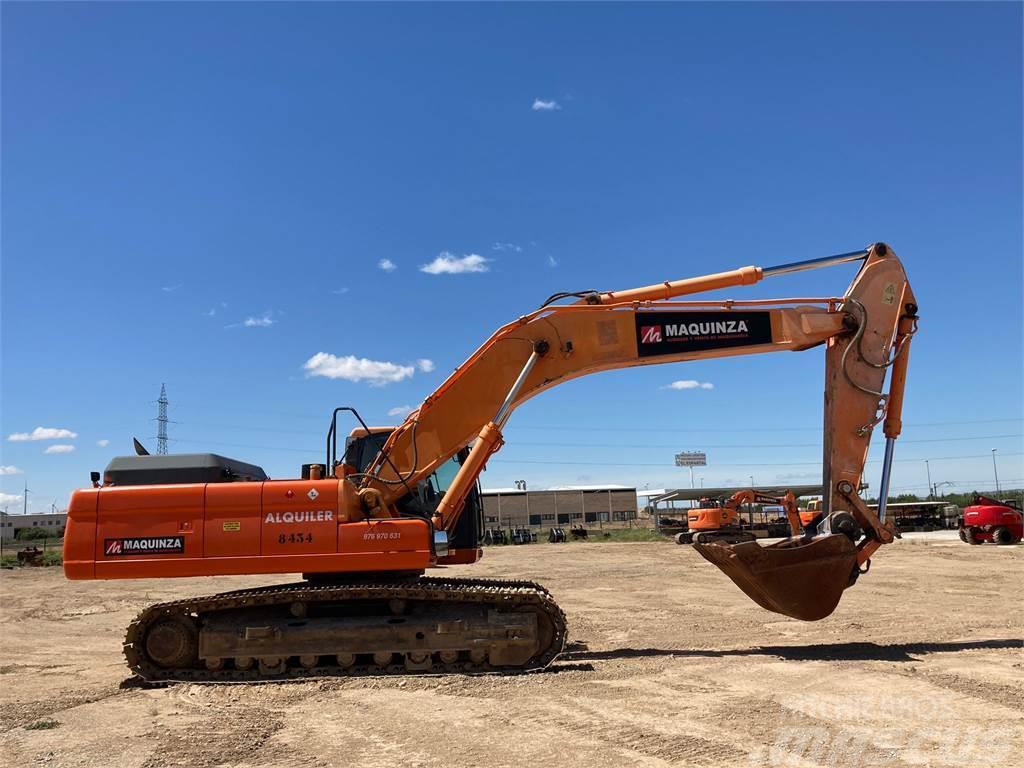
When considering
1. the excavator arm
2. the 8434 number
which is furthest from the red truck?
the 8434 number

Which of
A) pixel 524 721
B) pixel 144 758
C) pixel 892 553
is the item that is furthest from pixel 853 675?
pixel 892 553

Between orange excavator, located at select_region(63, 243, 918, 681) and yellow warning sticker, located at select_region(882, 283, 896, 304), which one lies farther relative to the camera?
yellow warning sticker, located at select_region(882, 283, 896, 304)

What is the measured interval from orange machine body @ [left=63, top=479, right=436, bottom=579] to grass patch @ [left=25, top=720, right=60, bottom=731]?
6.57ft

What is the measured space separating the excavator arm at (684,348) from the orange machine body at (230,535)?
974mm

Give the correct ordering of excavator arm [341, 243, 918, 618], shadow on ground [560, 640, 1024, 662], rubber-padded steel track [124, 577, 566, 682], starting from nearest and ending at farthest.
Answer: rubber-padded steel track [124, 577, 566, 682] < shadow on ground [560, 640, 1024, 662] < excavator arm [341, 243, 918, 618]

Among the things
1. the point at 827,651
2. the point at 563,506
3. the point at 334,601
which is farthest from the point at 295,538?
the point at 563,506

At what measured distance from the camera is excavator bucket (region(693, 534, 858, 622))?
30.2 ft

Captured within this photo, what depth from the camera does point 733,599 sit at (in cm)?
1596

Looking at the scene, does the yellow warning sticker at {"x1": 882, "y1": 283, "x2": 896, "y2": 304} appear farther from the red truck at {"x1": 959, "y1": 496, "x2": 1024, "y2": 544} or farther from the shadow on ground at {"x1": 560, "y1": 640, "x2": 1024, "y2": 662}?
the red truck at {"x1": 959, "y1": 496, "x2": 1024, "y2": 544}

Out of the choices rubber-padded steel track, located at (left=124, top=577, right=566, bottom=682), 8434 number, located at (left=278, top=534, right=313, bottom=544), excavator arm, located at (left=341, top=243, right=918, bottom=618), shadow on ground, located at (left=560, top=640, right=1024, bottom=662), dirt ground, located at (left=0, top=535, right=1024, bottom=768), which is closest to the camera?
dirt ground, located at (left=0, top=535, right=1024, bottom=768)

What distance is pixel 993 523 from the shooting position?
3155cm

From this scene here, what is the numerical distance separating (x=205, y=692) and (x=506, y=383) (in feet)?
16.6

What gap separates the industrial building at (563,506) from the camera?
3177 inches

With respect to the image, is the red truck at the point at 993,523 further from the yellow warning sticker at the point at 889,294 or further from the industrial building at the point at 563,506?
the industrial building at the point at 563,506
